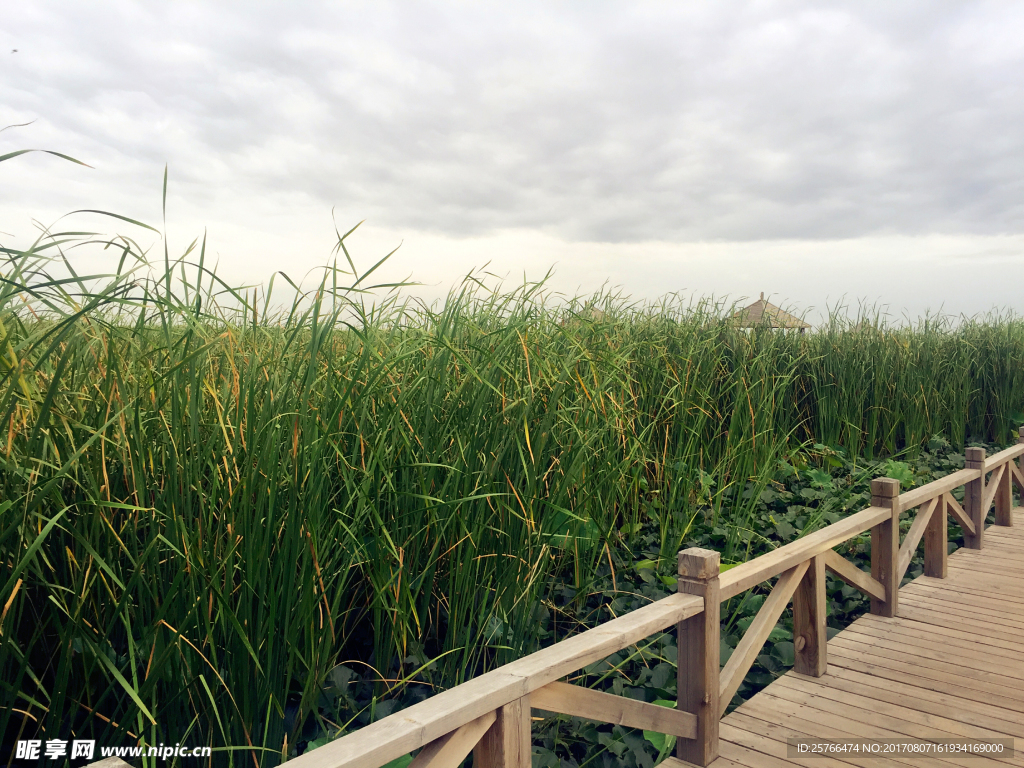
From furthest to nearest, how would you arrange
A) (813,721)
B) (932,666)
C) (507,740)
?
(932,666) → (813,721) → (507,740)

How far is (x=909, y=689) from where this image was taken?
288cm

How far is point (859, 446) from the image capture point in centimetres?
729

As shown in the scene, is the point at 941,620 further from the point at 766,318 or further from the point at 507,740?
the point at 766,318

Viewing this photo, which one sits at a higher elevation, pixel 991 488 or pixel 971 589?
pixel 991 488

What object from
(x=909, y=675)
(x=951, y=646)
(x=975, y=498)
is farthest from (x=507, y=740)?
(x=975, y=498)

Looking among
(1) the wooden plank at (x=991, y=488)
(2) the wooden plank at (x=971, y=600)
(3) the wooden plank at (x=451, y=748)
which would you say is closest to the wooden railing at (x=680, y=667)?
(3) the wooden plank at (x=451, y=748)

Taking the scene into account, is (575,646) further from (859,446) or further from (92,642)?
(859,446)

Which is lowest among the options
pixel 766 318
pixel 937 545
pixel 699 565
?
pixel 937 545

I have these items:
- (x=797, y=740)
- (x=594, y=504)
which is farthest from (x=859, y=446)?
(x=797, y=740)

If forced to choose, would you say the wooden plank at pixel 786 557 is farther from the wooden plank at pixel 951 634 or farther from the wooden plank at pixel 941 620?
the wooden plank at pixel 941 620

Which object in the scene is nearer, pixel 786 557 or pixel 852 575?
pixel 786 557

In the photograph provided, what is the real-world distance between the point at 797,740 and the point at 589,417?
1.74 metres

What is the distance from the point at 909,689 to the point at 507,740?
2.08 meters

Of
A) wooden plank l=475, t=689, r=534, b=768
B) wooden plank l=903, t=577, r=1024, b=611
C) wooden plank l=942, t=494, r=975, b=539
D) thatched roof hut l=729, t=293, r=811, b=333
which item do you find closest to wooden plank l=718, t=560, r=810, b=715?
wooden plank l=475, t=689, r=534, b=768
